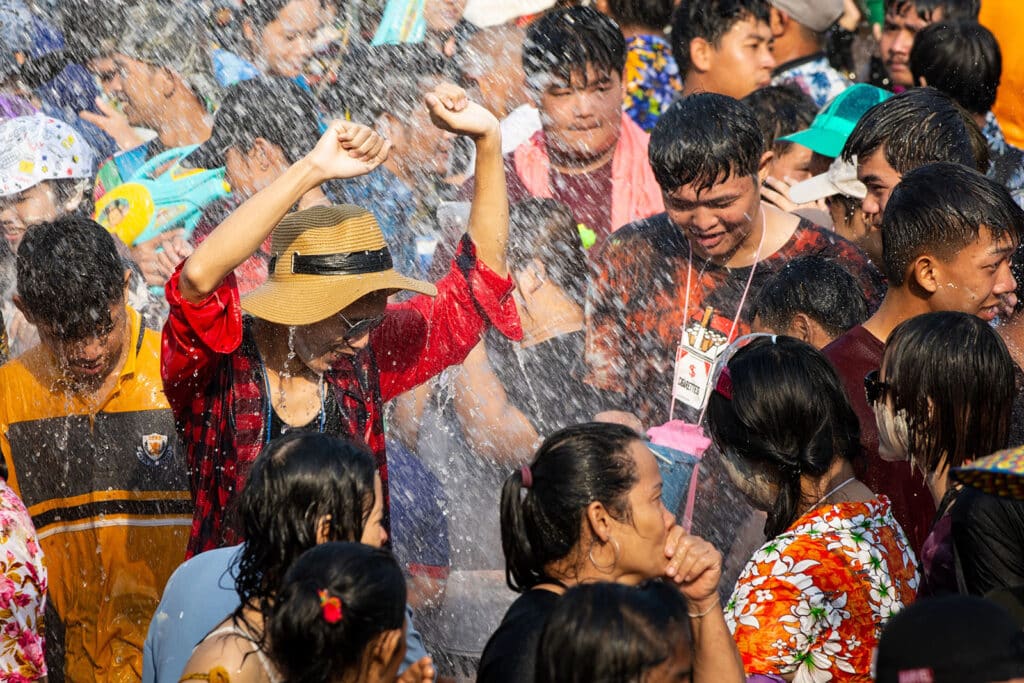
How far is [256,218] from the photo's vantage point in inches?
128

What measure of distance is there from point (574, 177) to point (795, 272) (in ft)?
6.55

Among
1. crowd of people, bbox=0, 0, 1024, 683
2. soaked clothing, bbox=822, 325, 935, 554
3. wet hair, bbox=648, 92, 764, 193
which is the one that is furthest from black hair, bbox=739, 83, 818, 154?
soaked clothing, bbox=822, 325, 935, 554

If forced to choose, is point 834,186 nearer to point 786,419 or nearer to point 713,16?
point 713,16

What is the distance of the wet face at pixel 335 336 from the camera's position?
Answer: 350 centimetres

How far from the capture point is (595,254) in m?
5.28

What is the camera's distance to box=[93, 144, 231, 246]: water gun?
6191mm

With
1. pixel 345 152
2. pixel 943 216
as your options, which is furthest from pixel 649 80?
pixel 345 152

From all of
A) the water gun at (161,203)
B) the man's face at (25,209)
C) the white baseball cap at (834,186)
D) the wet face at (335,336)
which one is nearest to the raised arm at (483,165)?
the wet face at (335,336)

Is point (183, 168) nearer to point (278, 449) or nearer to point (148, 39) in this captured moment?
point (148, 39)

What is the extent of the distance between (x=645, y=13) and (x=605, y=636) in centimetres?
554

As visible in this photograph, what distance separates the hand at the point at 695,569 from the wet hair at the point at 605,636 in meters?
0.36

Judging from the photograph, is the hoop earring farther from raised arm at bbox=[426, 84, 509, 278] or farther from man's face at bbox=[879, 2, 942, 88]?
man's face at bbox=[879, 2, 942, 88]

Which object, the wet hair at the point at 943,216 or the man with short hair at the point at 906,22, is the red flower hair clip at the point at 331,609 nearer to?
the wet hair at the point at 943,216

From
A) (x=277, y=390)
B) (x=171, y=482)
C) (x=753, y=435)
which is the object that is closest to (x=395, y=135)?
(x=171, y=482)
